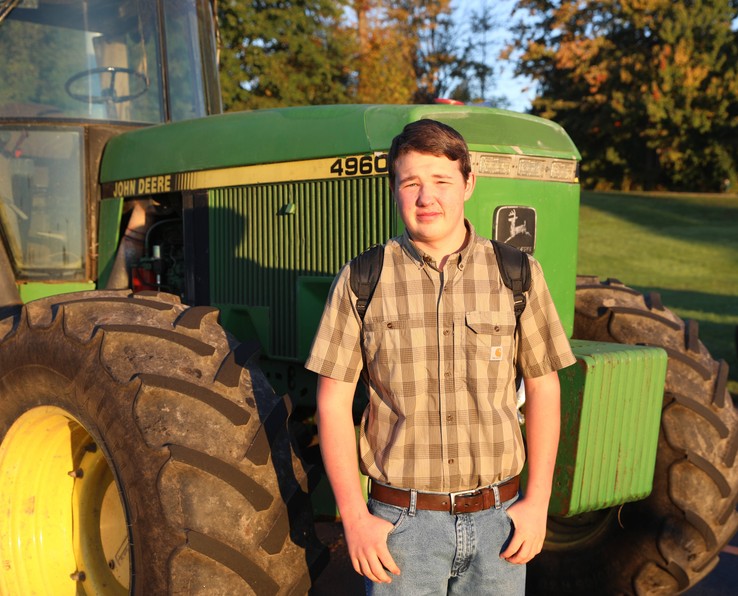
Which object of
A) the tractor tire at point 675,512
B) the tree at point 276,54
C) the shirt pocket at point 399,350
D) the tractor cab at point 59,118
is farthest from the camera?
the tree at point 276,54

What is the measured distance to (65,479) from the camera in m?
3.69

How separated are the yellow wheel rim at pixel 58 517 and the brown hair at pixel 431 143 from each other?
73.3 inches

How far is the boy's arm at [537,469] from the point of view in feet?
7.86

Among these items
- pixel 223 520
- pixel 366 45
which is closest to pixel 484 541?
pixel 223 520

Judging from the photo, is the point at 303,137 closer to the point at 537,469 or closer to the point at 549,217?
the point at 549,217

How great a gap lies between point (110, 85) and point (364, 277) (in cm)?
268

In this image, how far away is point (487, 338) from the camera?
2.45m

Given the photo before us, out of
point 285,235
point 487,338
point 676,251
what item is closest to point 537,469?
point 487,338

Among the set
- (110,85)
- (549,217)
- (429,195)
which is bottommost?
(549,217)

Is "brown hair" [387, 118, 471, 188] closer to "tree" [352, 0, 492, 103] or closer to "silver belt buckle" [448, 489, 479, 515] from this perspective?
"silver belt buckle" [448, 489, 479, 515]

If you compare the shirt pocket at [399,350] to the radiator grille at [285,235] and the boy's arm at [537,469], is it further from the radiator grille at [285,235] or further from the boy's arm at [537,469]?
the radiator grille at [285,235]

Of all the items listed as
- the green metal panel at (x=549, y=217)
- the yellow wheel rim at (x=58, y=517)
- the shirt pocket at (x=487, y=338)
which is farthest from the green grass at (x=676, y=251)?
the shirt pocket at (x=487, y=338)

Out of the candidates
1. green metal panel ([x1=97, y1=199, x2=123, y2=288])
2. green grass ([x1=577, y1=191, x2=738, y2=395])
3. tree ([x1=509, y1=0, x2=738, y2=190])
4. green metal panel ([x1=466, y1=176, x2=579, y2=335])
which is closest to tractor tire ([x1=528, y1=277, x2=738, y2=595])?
green metal panel ([x1=466, y1=176, x2=579, y2=335])

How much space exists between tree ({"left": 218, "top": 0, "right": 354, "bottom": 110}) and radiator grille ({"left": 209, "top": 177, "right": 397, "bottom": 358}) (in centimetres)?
1606
